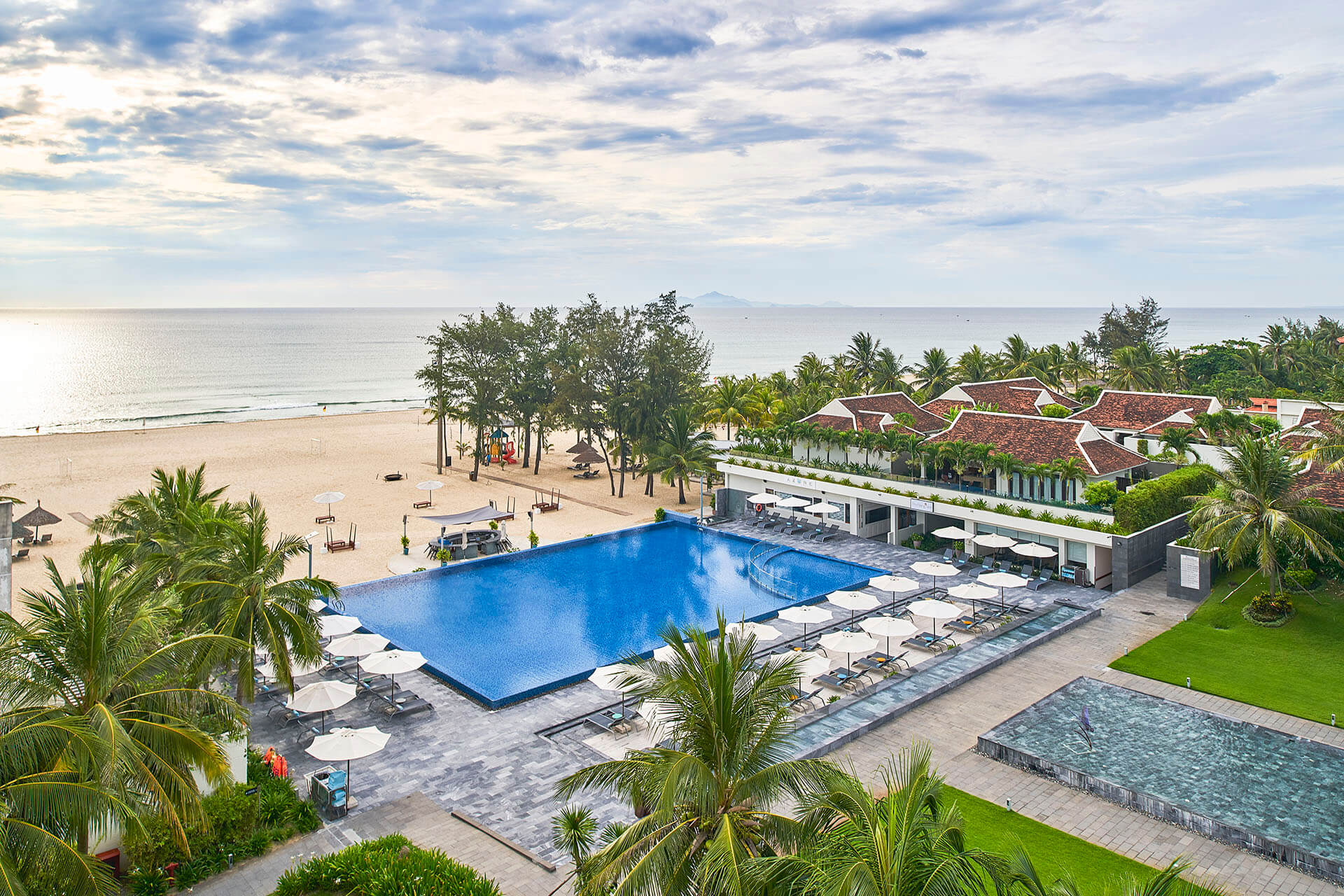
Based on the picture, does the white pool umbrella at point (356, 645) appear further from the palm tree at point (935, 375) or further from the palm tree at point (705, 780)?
the palm tree at point (935, 375)

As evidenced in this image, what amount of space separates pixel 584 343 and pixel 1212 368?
46.6m

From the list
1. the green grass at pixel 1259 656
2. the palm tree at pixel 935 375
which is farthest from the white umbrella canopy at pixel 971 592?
the palm tree at pixel 935 375

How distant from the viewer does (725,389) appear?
51.3 metres

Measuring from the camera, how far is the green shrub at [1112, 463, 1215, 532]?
96.1 feet

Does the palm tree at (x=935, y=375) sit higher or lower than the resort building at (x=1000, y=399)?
higher

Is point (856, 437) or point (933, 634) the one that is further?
point (856, 437)

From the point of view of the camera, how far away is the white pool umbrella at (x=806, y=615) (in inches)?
934

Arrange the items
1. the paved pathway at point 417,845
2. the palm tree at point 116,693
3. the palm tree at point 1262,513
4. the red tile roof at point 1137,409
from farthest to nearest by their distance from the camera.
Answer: the red tile roof at point 1137,409 → the palm tree at point 1262,513 → the paved pathway at point 417,845 → the palm tree at point 116,693

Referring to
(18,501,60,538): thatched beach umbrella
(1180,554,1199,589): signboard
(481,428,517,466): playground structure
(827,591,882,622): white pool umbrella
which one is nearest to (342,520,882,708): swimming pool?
(827,591,882,622): white pool umbrella

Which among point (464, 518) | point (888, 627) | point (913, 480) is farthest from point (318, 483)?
point (888, 627)

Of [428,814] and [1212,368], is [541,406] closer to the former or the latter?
[428,814]

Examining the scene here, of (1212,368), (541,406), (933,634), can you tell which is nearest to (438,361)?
(541,406)

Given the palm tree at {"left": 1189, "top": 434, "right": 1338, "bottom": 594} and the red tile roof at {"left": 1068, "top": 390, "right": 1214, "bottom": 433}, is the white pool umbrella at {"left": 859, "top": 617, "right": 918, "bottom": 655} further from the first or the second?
the red tile roof at {"left": 1068, "top": 390, "right": 1214, "bottom": 433}

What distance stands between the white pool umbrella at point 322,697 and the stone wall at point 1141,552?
24.3 metres
